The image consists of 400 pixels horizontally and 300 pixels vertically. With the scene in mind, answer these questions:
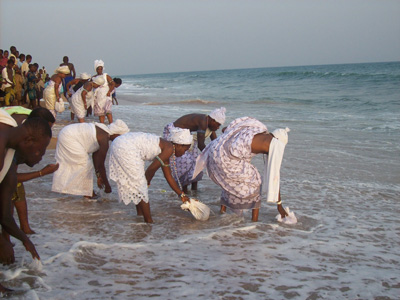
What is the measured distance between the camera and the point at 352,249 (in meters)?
4.38

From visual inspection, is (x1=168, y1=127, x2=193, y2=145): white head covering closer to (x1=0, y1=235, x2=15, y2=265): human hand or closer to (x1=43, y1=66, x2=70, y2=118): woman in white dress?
(x1=0, y1=235, x2=15, y2=265): human hand

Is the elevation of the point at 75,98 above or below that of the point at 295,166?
above

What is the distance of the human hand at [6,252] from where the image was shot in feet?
11.6

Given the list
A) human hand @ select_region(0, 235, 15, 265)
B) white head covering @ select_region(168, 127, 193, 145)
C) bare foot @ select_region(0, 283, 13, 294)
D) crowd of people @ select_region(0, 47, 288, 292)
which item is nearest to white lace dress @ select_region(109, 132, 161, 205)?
crowd of people @ select_region(0, 47, 288, 292)

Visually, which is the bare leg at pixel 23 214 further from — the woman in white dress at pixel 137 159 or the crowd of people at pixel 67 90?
the crowd of people at pixel 67 90

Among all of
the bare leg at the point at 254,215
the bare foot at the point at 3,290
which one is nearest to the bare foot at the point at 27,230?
the bare foot at the point at 3,290

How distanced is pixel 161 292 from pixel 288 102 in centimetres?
2165

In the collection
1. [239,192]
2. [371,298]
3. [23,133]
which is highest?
[23,133]

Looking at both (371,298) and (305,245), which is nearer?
(371,298)

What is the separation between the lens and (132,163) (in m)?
4.86

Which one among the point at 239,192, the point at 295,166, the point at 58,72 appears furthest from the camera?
the point at 58,72

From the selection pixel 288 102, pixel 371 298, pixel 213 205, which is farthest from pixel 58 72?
pixel 288 102

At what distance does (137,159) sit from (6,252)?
5.63 feet

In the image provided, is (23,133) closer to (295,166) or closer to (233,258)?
(233,258)
